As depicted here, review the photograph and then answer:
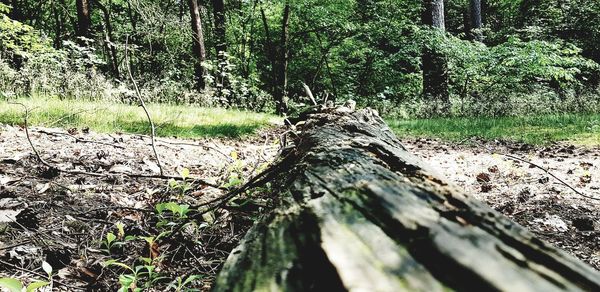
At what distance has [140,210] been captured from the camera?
2258 mm

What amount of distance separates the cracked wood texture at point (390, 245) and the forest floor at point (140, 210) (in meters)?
0.47

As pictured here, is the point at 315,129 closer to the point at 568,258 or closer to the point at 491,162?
the point at 568,258

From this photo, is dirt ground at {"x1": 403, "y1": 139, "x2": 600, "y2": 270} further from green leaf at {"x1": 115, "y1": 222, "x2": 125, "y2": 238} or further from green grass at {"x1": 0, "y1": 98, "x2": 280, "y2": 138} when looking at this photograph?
green grass at {"x1": 0, "y1": 98, "x2": 280, "y2": 138}

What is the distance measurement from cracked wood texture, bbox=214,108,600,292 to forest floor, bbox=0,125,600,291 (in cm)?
47

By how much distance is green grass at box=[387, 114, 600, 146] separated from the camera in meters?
7.18

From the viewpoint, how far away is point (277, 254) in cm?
105

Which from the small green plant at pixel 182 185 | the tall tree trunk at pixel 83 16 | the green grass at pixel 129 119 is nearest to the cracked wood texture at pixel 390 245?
the small green plant at pixel 182 185

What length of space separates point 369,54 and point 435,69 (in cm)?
267

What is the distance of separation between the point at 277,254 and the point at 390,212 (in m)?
0.32

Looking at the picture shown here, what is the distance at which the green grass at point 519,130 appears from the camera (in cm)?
718

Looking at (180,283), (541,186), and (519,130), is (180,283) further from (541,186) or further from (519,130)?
(519,130)

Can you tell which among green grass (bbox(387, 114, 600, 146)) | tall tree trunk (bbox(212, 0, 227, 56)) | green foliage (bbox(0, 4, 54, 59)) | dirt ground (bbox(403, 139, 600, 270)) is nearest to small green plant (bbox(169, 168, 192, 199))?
dirt ground (bbox(403, 139, 600, 270))

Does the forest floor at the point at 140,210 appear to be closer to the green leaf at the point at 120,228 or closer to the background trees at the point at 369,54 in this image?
the green leaf at the point at 120,228

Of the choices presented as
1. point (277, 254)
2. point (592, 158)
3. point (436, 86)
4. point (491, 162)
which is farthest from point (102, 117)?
point (436, 86)
